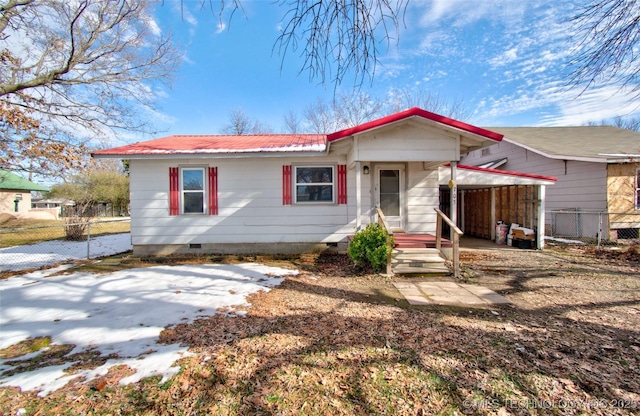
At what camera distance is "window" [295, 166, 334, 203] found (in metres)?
8.07

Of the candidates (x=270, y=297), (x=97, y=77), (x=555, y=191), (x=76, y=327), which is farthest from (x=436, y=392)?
(x=97, y=77)

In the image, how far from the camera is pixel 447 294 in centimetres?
464

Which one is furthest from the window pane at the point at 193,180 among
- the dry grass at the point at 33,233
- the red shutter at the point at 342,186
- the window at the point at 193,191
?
the red shutter at the point at 342,186

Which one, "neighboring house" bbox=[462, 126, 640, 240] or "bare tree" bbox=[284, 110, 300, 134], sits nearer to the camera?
"neighboring house" bbox=[462, 126, 640, 240]

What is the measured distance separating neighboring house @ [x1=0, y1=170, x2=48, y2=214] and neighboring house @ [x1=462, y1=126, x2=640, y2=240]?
120ft

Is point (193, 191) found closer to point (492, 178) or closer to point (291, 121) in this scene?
point (492, 178)

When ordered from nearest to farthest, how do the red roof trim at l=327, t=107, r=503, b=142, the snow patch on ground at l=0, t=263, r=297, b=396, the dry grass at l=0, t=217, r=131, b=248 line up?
the snow patch on ground at l=0, t=263, r=297, b=396
the red roof trim at l=327, t=107, r=503, b=142
the dry grass at l=0, t=217, r=131, b=248

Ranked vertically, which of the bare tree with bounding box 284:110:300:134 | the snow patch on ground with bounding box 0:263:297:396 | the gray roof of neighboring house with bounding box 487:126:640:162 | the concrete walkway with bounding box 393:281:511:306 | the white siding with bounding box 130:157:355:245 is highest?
the bare tree with bounding box 284:110:300:134

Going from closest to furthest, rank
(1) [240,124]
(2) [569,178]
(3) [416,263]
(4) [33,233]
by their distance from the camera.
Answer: (3) [416,263] < (2) [569,178] < (4) [33,233] < (1) [240,124]

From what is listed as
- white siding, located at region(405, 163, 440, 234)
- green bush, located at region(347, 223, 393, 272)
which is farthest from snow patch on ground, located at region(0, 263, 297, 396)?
white siding, located at region(405, 163, 440, 234)

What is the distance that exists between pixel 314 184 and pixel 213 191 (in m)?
2.96

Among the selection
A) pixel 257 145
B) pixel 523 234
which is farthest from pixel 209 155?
pixel 523 234

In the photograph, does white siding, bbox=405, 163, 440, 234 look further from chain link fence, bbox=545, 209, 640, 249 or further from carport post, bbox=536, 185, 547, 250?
chain link fence, bbox=545, 209, 640, 249

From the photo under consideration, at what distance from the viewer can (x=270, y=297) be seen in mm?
4508
